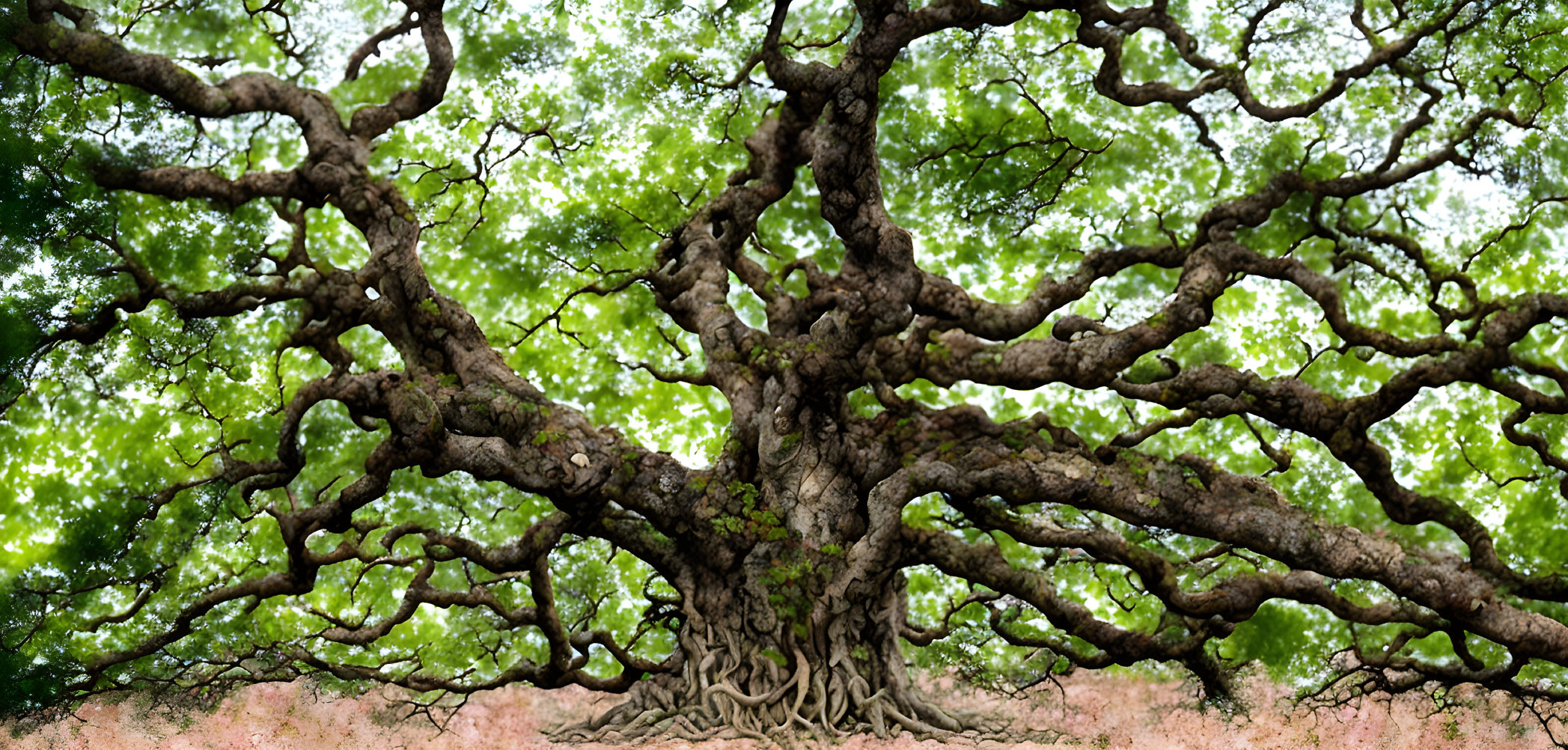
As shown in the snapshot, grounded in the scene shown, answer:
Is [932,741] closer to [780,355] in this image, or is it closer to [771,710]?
[771,710]

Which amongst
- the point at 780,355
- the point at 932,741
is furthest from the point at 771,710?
the point at 780,355

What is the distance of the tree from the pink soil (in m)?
0.33

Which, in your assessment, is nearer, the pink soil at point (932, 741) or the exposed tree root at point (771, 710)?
the exposed tree root at point (771, 710)

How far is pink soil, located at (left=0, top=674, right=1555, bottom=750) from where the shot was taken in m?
Answer: 9.35

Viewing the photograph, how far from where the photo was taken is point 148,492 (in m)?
9.55

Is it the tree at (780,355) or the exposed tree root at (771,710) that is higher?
the tree at (780,355)

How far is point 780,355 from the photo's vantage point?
9.31 m

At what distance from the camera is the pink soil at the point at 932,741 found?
368 inches

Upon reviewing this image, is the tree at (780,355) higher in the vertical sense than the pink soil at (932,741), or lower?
higher

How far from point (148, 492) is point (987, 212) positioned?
7.54 meters

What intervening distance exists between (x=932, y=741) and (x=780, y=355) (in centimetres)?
313

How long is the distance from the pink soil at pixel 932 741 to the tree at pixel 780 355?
13.1 inches

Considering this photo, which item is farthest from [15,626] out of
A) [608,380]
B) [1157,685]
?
[1157,685]

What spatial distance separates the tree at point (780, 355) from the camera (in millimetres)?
9195
